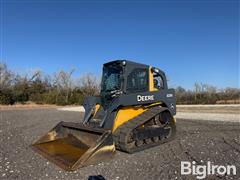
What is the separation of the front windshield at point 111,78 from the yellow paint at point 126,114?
2.44ft

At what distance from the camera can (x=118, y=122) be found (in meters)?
5.65

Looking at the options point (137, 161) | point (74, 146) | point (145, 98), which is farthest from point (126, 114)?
point (74, 146)

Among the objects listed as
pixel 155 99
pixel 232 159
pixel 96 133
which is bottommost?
pixel 232 159

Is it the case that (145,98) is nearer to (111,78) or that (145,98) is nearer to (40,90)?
(111,78)

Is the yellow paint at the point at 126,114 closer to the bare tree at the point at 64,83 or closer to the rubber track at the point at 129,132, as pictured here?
the rubber track at the point at 129,132

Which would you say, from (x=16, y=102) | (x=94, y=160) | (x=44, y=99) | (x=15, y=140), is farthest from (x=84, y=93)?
(x=94, y=160)

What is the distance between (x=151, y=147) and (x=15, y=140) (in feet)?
15.9

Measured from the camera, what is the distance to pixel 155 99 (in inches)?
262

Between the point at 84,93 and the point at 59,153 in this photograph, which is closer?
the point at 59,153

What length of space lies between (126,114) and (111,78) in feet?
4.78

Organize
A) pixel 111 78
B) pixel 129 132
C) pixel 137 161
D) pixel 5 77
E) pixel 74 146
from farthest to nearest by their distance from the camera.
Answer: pixel 5 77
pixel 111 78
pixel 74 146
pixel 129 132
pixel 137 161

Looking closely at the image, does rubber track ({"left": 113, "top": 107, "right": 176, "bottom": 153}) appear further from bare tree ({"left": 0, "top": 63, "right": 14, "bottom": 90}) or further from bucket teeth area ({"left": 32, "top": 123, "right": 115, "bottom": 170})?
bare tree ({"left": 0, "top": 63, "right": 14, "bottom": 90})

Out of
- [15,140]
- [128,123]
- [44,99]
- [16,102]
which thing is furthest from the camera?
[44,99]

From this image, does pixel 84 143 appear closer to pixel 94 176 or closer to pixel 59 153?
pixel 59 153
